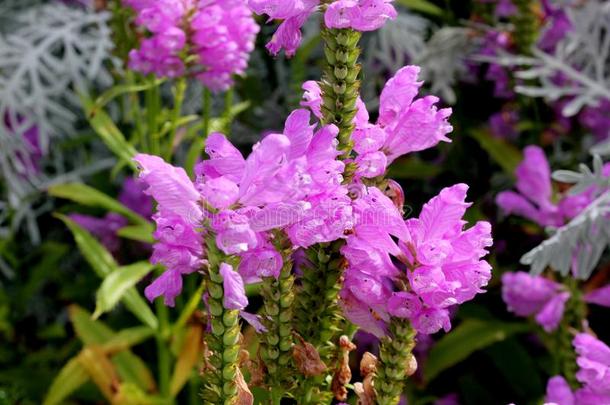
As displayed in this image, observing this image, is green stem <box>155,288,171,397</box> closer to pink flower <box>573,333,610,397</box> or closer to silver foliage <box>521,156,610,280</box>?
silver foliage <box>521,156,610,280</box>

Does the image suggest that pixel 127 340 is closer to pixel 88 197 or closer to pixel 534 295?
pixel 88 197

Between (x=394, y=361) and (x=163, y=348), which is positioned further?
(x=163, y=348)

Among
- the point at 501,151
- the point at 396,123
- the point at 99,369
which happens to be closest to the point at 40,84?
the point at 99,369

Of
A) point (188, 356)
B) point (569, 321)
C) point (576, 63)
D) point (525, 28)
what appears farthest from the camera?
point (576, 63)

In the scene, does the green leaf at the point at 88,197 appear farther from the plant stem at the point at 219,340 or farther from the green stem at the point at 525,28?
the plant stem at the point at 219,340

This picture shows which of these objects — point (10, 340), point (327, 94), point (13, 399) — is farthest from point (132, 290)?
point (327, 94)

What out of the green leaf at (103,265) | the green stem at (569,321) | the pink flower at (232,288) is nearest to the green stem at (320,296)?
the pink flower at (232,288)

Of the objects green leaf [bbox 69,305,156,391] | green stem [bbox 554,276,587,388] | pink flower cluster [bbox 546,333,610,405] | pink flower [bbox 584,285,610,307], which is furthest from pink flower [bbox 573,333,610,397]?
green leaf [bbox 69,305,156,391]

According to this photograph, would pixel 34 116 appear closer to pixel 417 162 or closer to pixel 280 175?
pixel 417 162
